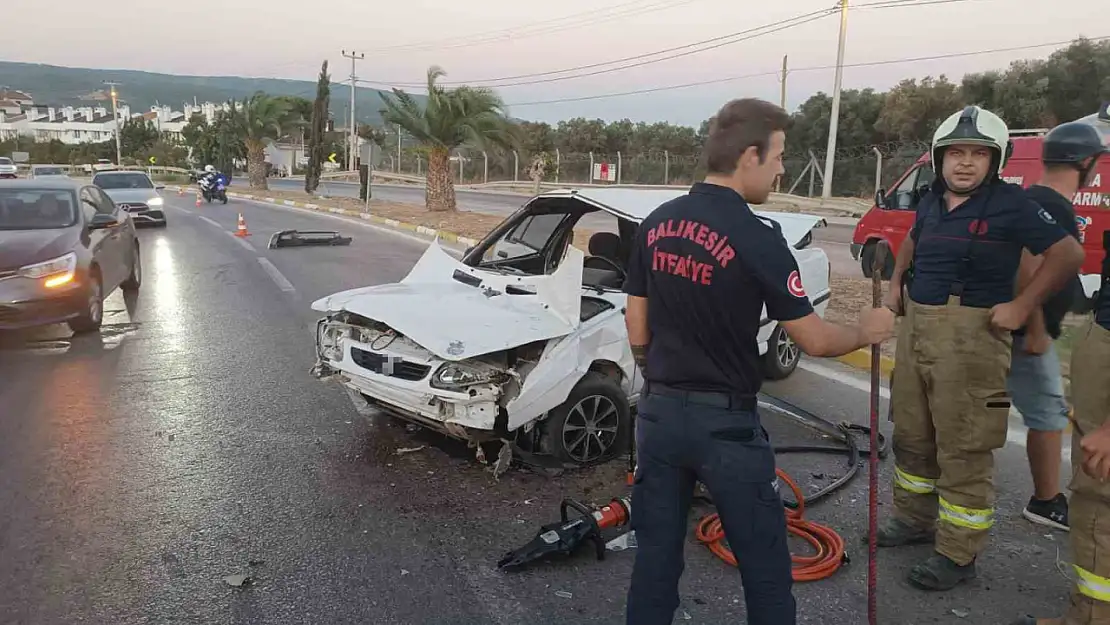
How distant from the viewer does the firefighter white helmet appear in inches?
126

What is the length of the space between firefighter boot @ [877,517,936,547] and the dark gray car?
706cm

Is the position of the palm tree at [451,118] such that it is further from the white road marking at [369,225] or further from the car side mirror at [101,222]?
the car side mirror at [101,222]

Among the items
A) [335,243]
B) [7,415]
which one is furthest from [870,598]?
[335,243]

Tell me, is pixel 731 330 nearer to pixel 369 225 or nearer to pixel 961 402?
pixel 961 402

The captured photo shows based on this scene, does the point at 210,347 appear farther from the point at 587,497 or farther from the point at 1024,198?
the point at 1024,198

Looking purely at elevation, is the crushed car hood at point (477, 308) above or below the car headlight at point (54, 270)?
above

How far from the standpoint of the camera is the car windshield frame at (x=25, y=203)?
7.70 m

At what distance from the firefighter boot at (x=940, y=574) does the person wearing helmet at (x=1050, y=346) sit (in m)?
0.83

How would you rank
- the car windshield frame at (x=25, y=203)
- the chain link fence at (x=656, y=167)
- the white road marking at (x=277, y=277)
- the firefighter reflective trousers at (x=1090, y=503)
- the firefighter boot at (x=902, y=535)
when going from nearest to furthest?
the firefighter reflective trousers at (x=1090, y=503)
the firefighter boot at (x=902, y=535)
the car windshield frame at (x=25, y=203)
the white road marking at (x=277, y=277)
the chain link fence at (x=656, y=167)

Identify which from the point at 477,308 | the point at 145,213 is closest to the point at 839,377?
the point at 477,308

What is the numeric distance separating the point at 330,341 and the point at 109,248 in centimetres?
519

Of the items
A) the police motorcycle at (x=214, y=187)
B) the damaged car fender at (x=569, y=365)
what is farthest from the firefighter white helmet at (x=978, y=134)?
the police motorcycle at (x=214, y=187)

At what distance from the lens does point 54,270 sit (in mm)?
7117

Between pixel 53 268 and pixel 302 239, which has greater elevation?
pixel 53 268
